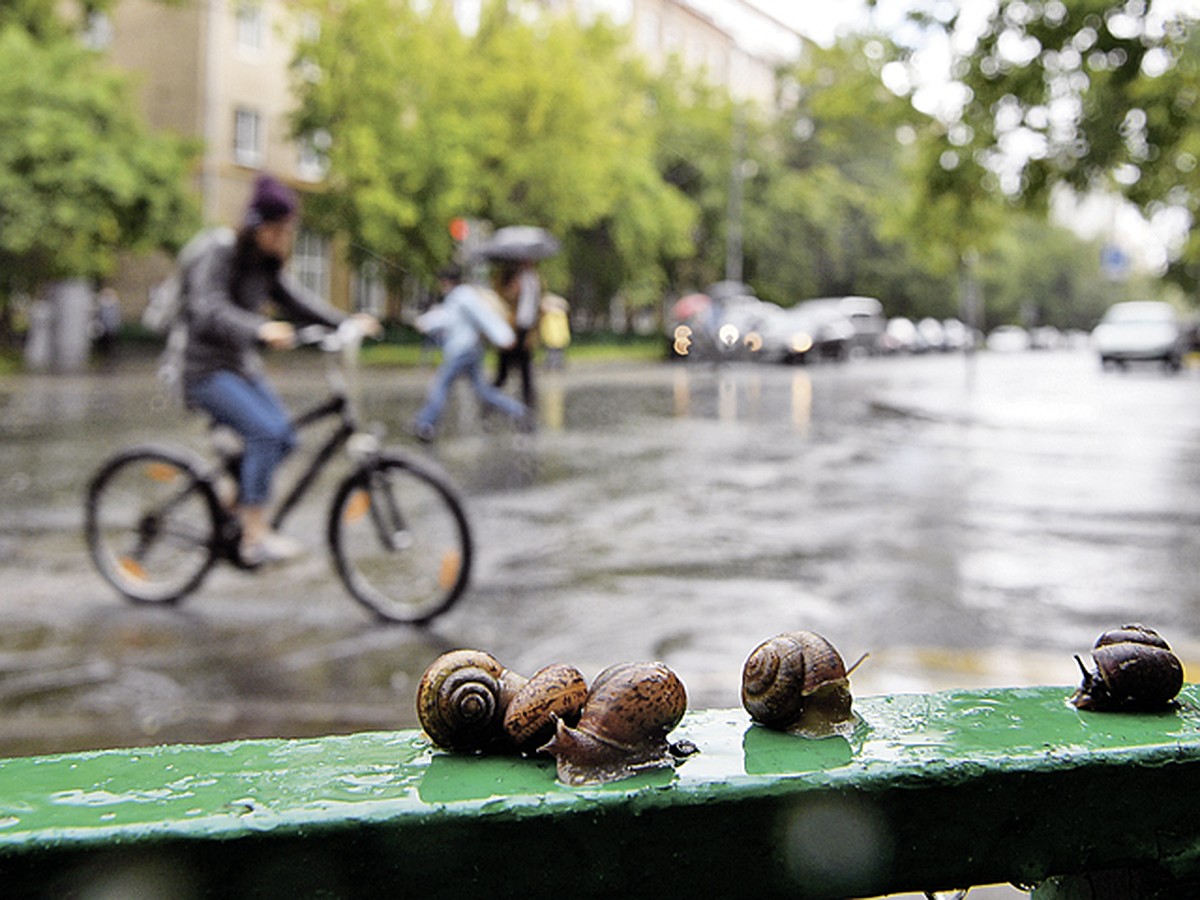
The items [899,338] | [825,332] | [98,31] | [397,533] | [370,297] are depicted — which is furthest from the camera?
[899,338]

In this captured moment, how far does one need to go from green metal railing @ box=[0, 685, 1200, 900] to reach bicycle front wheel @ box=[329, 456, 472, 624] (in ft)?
13.7

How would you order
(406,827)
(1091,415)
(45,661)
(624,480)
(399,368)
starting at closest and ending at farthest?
1. (406,827)
2. (45,661)
3. (624,480)
4. (1091,415)
5. (399,368)

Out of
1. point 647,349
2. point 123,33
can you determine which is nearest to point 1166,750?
point 123,33

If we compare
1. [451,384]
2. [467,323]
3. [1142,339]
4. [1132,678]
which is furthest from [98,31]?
[1132,678]

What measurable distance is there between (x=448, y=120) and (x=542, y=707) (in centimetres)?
3278

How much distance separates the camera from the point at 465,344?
40.9 ft

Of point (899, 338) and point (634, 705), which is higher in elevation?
point (899, 338)

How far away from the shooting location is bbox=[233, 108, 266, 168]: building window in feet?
128

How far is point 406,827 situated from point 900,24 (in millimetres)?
15531

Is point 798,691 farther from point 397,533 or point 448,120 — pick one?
point 448,120

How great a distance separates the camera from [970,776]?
119 cm

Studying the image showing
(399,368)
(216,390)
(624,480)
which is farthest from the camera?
(399,368)

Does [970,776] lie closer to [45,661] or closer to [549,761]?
[549,761]

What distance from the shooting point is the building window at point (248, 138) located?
128 ft
